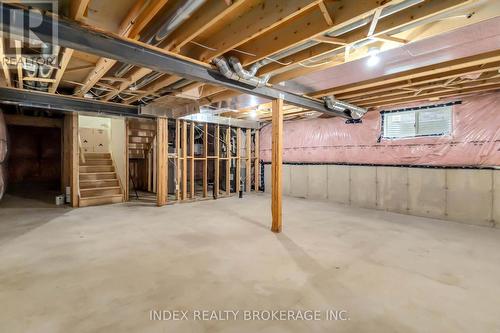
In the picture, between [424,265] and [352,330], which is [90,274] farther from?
[424,265]

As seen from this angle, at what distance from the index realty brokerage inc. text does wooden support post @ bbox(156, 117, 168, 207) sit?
3899 mm

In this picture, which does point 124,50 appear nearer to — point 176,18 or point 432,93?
point 176,18

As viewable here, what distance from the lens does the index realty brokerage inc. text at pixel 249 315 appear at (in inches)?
67.0

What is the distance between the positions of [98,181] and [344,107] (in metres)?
5.58

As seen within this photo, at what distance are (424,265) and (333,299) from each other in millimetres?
1289

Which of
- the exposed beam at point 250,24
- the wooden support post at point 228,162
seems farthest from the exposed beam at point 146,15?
the wooden support post at point 228,162

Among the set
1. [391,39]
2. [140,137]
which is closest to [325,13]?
[391,39]

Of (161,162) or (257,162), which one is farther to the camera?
(257,162)

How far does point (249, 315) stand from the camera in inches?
68.4

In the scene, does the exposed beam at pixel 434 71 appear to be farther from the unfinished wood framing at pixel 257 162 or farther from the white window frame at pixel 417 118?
the unfinished wood framing at pixel 257 162

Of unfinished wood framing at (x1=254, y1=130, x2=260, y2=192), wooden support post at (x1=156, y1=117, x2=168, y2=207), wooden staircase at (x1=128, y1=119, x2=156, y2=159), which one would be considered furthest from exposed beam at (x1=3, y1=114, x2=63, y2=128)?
unfinished wood framing at (x1=254, y1=130, x2=260, y2=192)

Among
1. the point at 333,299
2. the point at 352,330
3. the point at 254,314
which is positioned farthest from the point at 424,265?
the point at 254,314

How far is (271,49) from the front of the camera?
2.52 m

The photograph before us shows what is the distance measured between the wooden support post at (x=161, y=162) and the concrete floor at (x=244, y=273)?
1290 millimetres
